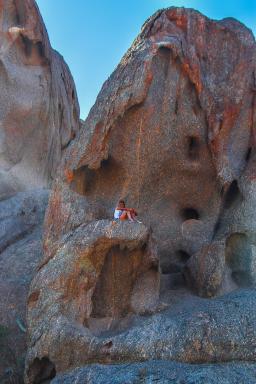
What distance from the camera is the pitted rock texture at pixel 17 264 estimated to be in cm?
1175

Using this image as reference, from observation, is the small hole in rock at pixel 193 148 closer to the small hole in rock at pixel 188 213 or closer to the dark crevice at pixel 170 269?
the small hole in rock at pixel 188 213

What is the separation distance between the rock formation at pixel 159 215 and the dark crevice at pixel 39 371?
2 centimetres

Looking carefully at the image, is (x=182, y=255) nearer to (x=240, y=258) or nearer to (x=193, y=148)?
(x=240, y=258)

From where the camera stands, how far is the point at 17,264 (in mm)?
14914

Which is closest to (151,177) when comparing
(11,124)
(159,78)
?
(159,78)

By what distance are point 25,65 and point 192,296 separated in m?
13.0

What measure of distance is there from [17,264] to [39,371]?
563cm

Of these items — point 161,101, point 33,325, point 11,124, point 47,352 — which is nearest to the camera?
point 47,352

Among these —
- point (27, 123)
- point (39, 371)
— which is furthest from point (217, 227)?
point (27, 123)

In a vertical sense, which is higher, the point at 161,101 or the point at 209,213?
the point at 161,101

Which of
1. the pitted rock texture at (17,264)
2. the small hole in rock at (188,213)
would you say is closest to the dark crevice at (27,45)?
the pitted rock texture at (17,264)

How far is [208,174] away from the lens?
1348cm

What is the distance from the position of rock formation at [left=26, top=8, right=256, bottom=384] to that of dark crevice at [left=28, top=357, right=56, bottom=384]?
0.02m

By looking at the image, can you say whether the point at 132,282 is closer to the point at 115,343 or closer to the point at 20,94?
the point at 115,343
